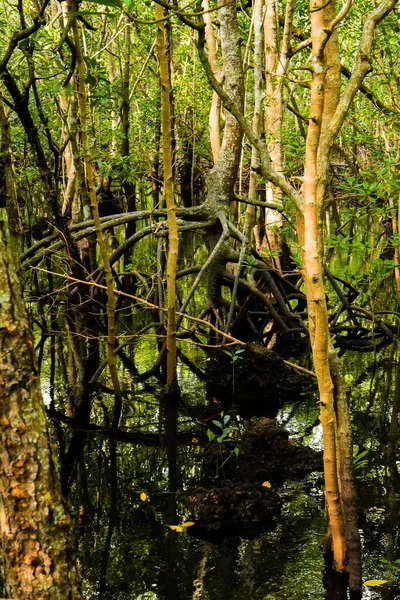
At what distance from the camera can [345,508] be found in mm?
3566

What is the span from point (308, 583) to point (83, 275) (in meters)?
5.68

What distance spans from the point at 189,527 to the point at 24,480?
2.52 meters

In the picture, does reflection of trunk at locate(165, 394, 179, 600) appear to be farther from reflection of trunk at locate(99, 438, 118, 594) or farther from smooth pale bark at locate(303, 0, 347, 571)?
smooth pale bark at locate(303, 0, 347, 571)

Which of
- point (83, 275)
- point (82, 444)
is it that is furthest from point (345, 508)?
point (83, 275)

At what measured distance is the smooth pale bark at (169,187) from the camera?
480 centimetres

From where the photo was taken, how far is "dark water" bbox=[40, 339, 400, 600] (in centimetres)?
362

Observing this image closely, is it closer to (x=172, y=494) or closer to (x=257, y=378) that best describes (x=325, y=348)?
(x=172, y=494)

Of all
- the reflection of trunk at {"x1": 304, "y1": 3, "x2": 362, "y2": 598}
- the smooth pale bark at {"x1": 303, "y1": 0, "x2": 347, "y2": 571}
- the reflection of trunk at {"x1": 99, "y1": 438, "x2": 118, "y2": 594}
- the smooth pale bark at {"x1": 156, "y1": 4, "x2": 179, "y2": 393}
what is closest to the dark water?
the reflection of trunk at {"x1": 99, "y1": 438, "x2": 118, "y2": 594}

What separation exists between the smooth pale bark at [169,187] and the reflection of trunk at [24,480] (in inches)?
106

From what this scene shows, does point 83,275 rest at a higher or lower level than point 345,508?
higher

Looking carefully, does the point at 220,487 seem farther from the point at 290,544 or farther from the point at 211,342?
the point at 211,342

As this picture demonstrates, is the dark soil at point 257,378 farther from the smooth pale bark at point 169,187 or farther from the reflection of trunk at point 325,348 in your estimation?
the reflection of trunk at point 325,348

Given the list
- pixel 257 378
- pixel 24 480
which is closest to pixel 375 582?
pixel 24 480

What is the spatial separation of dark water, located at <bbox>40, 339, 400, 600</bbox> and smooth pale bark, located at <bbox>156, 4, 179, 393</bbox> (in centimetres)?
66
